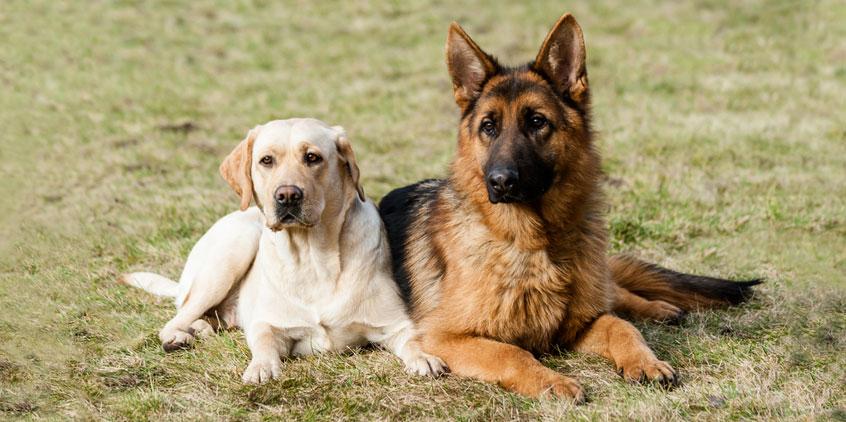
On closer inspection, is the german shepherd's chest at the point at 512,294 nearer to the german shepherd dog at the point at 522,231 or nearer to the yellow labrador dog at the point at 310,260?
the german shepherd dog at the point at 522,231

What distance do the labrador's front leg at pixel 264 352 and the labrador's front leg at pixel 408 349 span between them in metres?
0.60

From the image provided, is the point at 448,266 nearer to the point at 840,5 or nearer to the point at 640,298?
the point at 640,298

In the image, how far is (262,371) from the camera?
506cm

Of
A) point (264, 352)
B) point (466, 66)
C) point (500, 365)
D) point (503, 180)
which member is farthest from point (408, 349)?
point (466, 66)

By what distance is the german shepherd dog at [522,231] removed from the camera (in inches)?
197

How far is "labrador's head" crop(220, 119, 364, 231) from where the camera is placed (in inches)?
205

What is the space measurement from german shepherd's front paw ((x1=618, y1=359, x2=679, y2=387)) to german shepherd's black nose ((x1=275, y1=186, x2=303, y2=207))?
211 centimetres

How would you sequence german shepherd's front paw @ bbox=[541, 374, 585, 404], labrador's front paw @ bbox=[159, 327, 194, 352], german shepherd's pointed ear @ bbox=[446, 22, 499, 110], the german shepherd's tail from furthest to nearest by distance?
the german shepherd's tail → labrador's front paw @ bbox=[159, 327, 194, 352] → german shepherd's pointed ear @ bbox=[446, 22, 499, 110] → german shepherd's front paw @ bbox=[541, 374, 585, 404]

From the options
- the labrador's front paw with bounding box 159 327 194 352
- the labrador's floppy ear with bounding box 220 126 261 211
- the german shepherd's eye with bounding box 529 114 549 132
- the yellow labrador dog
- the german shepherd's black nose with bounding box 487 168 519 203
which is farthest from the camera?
the labrador's front paw with bounding box 159 327 194 352

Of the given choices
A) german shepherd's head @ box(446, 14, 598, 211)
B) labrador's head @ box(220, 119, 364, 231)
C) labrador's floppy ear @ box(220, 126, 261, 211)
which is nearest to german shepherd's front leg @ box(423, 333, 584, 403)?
german shepherd's head @ box(446, 14, 598, 211)

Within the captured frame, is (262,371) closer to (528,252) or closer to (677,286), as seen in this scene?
(528,252)

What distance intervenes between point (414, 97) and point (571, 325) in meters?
9.14

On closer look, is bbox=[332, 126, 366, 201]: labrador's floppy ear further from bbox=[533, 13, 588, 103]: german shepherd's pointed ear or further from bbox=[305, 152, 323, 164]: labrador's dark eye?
bbox=[533, 13, 588, 103]: german shepherd's pointed ear

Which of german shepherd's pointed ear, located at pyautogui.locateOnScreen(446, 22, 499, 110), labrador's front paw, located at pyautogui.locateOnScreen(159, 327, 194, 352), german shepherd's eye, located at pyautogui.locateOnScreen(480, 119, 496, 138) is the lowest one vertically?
labrador's front paw, located at pyautogui.locateOnScreen(159, 327, 194, 352)
